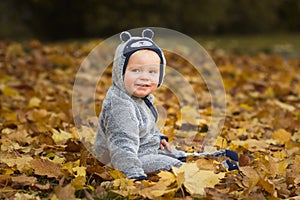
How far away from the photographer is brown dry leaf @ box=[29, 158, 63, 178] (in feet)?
8.45

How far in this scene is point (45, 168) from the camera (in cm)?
260

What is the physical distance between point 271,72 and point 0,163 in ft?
15.7

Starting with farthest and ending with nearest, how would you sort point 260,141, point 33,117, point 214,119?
point 214,119 → point 33,117 → point 260,141

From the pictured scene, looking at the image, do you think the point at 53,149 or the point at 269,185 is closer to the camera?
the point at 269,185

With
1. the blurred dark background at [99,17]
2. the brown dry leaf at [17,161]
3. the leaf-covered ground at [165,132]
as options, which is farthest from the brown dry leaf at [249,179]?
the blurred dark background at [99,17]

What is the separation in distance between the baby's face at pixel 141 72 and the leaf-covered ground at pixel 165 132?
402mm

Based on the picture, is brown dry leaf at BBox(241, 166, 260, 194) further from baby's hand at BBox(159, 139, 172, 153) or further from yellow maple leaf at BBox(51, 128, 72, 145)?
yellow maple leaf at BBox(51, 128, 72, 145)

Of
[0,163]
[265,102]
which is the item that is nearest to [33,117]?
[0,163]

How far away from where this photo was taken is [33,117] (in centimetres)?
400

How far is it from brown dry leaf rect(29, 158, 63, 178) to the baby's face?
1.65 feet

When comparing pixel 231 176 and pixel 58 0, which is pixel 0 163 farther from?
pixel 58 0

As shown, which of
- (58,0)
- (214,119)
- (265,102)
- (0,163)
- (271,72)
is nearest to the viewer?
(0,163)

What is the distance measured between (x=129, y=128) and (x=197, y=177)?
398 millimetres

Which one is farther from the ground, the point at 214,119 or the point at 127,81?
the point at 127,81
